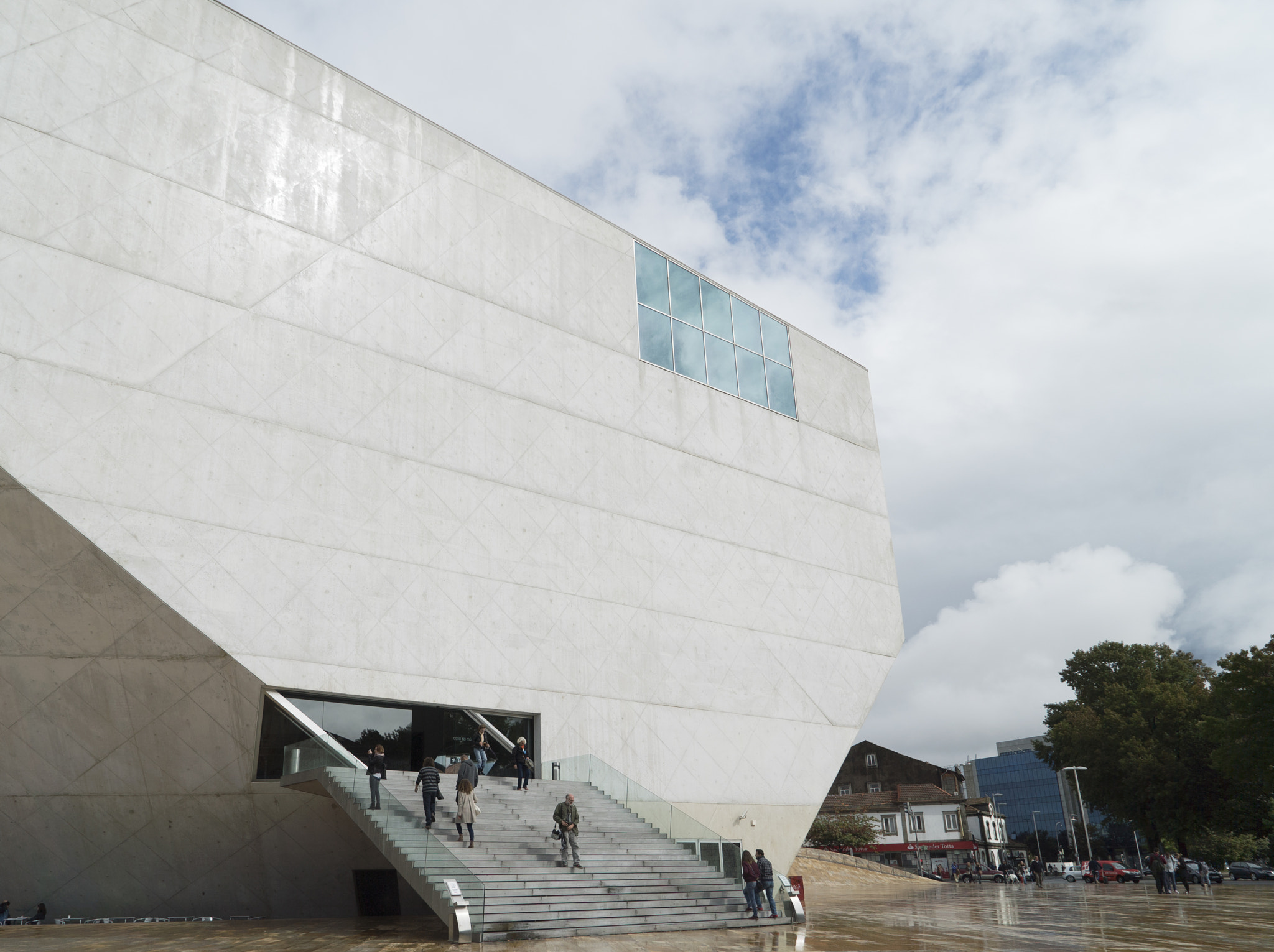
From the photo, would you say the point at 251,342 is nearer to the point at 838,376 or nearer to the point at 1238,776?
the point at 838,376

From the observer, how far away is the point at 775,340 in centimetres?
3244

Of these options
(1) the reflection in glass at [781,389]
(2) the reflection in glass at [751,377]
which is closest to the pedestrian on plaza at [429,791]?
(2) the reflection in glass at [751,377]

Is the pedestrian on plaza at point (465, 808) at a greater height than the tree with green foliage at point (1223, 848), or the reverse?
the pedestrian on plaza at point (465, 808)

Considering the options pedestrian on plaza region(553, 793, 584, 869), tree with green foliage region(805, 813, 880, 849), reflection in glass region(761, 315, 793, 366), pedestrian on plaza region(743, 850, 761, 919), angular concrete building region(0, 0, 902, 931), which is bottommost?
tree with green foliage region(805, 813, 880, 849)

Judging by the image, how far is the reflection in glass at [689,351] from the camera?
94.6 ft

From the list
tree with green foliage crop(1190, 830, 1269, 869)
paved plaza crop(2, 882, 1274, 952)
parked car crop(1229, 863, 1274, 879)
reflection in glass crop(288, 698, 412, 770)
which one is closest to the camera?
paved plaza crop(2, 882, 1274, 952)

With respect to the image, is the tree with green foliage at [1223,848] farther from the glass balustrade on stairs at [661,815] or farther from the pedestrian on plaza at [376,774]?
the pedestrian on plaza at [376,774]

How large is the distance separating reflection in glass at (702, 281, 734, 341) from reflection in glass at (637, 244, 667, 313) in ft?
5.81

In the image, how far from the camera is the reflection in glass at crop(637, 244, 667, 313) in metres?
28.7

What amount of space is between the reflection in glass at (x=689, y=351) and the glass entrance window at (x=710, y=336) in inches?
1.0

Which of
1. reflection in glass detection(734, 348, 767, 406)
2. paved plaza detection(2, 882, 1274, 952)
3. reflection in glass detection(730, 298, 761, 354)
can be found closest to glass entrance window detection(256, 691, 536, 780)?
paved plaza detection(2, 882, 1274, 952)

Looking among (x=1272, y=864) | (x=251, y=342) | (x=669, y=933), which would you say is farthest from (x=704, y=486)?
(x=1272, y=864)

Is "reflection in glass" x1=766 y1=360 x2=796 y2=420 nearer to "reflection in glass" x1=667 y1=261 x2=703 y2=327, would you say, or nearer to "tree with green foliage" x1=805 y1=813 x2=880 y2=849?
"reflection in glass" x1=667 y1=261 x2=703 y2=327

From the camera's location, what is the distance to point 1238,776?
3466 cm
